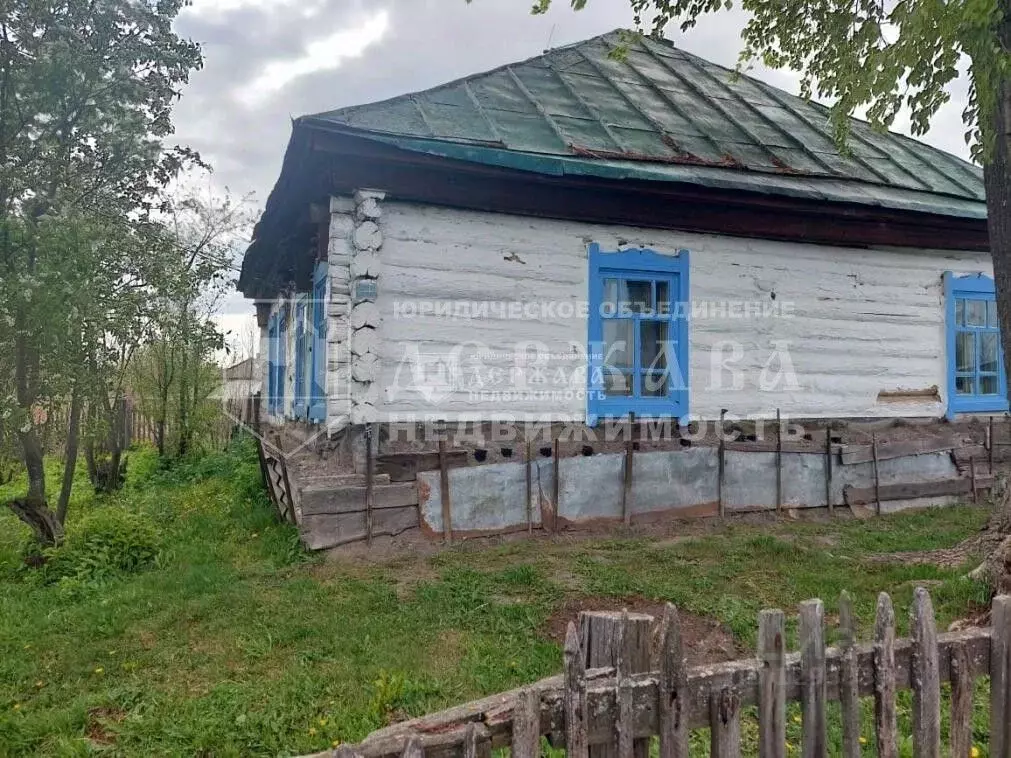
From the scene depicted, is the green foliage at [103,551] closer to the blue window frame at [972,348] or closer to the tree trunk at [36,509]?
the tree trunk at [36,509]

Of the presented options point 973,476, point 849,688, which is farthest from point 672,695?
point 973,476

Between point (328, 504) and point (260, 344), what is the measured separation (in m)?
11.3

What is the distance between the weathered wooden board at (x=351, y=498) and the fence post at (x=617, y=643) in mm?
4114

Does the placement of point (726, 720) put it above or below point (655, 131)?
below

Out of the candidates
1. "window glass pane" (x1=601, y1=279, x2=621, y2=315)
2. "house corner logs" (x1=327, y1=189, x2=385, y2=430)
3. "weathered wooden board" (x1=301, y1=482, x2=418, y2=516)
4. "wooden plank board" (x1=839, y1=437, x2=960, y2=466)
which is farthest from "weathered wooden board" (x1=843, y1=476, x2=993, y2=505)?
"house corner logs" (x1=327, y1=189, x2=385, y2=430)

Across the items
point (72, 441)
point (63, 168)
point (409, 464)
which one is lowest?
point (409, 464)

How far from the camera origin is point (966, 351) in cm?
877

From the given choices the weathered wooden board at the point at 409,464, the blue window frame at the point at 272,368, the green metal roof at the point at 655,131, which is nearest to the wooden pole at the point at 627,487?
the weathered wooden board at the point at 409,464

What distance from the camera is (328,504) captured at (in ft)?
18.6

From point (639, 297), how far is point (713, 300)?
0.85 meters

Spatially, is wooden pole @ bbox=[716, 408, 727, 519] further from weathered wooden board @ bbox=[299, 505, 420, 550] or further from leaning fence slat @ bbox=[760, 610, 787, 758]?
leaning fence slat @ bbox=[760, 610, 787, 758]

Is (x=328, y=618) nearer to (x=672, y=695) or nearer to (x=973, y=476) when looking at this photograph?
(x=672, y=695)

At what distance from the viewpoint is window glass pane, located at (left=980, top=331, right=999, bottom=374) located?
→ 8.81 meters

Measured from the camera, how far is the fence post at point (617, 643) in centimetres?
186
